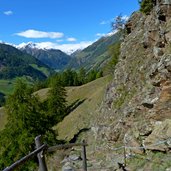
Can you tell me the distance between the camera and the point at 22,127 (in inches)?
1665

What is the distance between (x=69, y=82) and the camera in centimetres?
15588

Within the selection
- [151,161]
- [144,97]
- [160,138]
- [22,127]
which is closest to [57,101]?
[22,127]

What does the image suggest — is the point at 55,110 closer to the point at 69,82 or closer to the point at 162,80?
the point at 69,82

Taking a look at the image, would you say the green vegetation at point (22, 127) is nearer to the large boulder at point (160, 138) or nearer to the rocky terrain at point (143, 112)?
the rocky terrain at point (143, 112)

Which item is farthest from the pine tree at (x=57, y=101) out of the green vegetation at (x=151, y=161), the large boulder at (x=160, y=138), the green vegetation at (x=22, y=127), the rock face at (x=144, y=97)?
the green vegetation at (x=151, y=161)

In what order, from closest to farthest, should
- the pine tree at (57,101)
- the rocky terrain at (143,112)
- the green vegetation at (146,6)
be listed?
1. the rocky terrain at (143,112)
2. the green vegetation at (146,6)
3. the pine tree at (57,101)

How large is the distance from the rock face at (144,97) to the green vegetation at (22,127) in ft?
33.3

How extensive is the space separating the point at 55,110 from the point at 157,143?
7832 centimetres

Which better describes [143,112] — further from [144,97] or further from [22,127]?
[22,127]

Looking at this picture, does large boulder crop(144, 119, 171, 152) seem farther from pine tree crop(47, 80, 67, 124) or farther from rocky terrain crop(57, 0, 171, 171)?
pine tree crop(47, 80, 67, 124)

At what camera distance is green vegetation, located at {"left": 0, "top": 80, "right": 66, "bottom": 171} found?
4022 centimetres

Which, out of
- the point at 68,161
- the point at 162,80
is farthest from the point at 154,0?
the point at 68,161

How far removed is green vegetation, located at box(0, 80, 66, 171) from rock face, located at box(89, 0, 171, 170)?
10.1 m

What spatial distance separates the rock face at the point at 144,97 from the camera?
18547 millimetres
